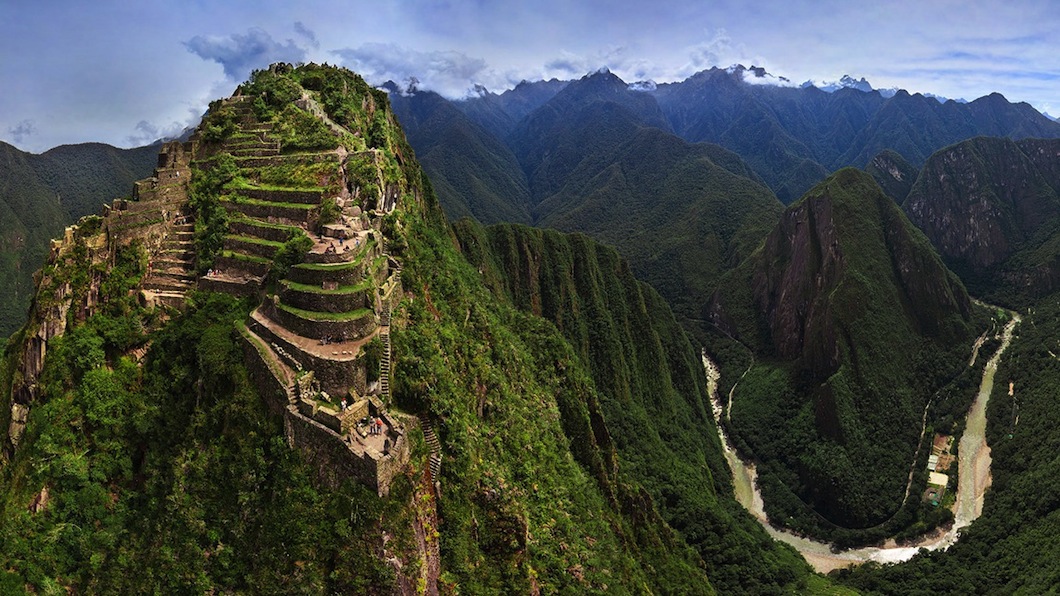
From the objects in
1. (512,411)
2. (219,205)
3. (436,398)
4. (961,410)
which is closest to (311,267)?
(436,398)

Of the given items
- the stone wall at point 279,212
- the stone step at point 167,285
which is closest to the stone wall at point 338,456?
the stone step at point 167,285

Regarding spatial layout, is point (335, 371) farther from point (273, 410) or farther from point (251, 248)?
point (251, 248)

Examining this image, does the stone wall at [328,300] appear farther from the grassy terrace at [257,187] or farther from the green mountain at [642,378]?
the green mountain at [642,378]

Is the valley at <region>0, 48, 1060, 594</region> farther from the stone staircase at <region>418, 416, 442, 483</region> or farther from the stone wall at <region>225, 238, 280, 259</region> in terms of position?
the stone wall at <region>225, 238, 280, 259</region>

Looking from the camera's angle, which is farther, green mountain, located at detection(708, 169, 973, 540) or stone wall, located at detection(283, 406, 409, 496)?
green mountain, located at detection(708, 169, 973, 540)

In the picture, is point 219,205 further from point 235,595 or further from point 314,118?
point 235,595

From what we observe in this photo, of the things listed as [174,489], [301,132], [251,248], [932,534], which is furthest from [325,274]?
[932,534]

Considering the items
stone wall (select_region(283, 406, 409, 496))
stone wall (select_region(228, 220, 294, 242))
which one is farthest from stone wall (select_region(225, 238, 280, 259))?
stone wall (select_region(283, 406, 409, 496))
